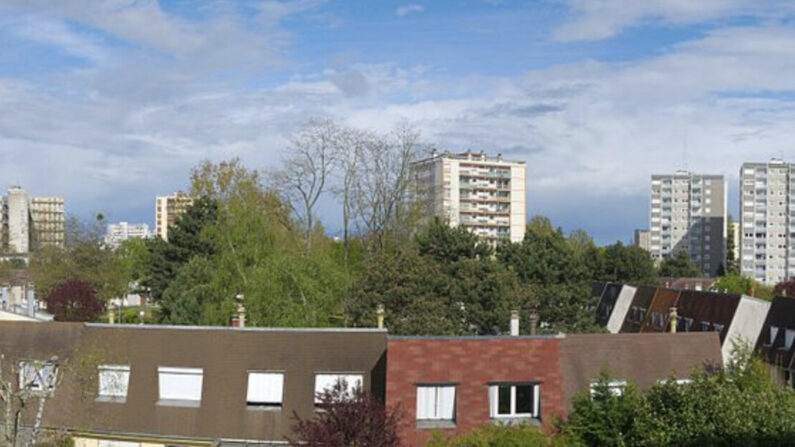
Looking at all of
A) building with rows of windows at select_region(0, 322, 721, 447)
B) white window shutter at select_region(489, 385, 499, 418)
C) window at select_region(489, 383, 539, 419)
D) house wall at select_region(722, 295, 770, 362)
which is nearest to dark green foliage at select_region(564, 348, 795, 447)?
window at select_region(489, 383, 539, 419)

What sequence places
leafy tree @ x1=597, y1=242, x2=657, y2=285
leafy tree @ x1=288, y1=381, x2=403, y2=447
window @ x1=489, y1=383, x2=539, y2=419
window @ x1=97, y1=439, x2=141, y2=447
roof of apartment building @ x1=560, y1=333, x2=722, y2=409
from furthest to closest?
leafy tree @ x1=597, y1=242, x2=657, y2=285, window @ x1=97, y1=439, x2=141, y2=447, roof of apartment building @ x1=560, y1=333, x2=722, y2=409, window @ x1=489, y1=383, x2=539, y2=419, leafy tree @ x1=288, y1=381, x2=403, y2=447

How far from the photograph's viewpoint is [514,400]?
24.7 meters

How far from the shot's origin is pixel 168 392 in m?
26.2

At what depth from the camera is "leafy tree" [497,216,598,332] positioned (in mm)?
47875

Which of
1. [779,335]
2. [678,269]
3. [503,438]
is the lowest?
[503,438]

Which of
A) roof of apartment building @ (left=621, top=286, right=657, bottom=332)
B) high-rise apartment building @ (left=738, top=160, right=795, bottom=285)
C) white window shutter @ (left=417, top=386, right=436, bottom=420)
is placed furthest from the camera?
high-rise apartment building @ (left=738, top=160, right=795, bottom=285)

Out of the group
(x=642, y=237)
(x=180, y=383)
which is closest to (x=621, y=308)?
(x=180, y=383)

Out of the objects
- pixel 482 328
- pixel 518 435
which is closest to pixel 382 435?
pixel 518 435

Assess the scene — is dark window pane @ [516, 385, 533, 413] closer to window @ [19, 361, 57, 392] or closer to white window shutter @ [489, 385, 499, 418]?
white window shutter @ [489, 385, 499, 418]

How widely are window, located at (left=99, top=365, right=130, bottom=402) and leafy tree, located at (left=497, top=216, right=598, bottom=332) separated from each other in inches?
985

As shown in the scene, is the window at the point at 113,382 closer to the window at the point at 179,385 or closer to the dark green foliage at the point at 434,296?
the window at the point at 179,385

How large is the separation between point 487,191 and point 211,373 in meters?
103

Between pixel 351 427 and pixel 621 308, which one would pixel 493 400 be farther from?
pixel 621 308

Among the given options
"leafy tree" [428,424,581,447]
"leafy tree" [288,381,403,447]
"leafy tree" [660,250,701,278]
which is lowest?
"leafy tree" [428,424,581,447]
